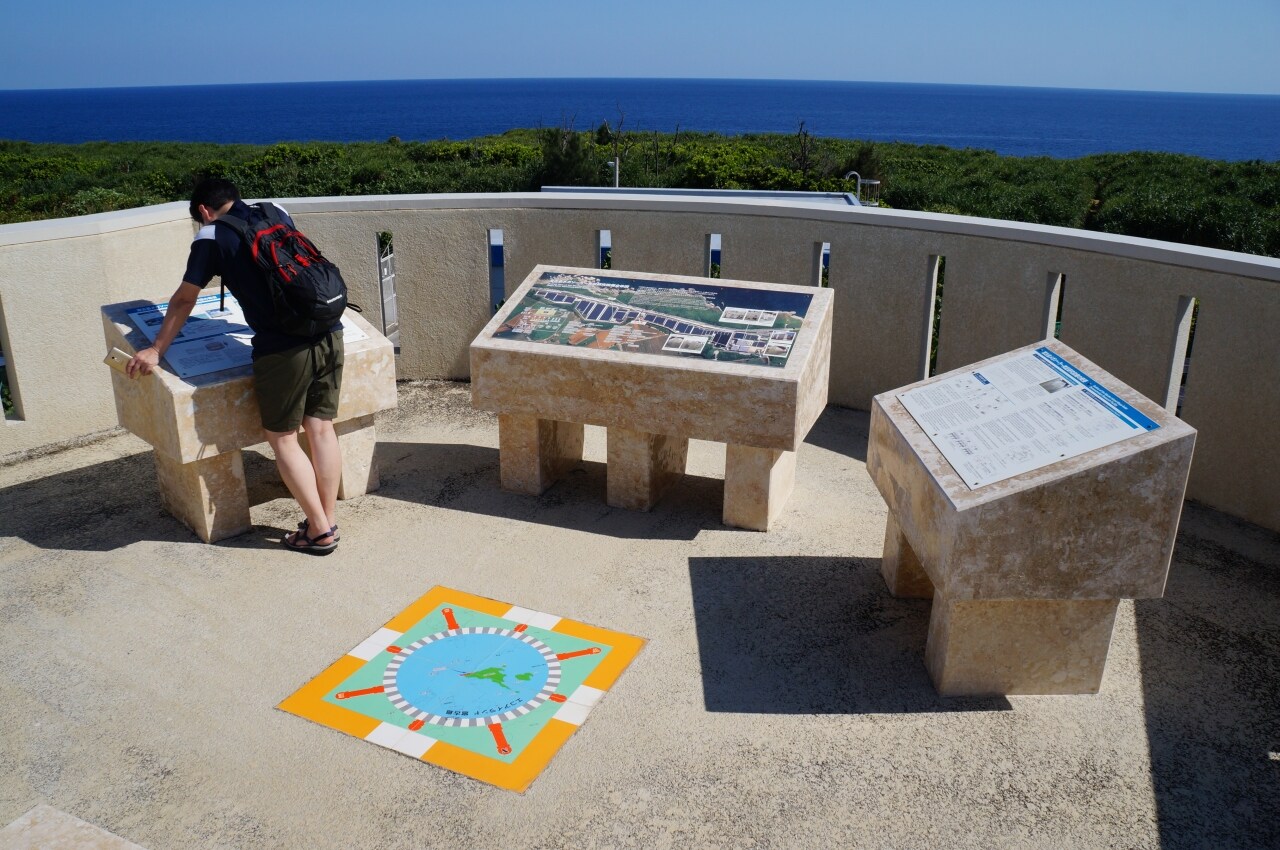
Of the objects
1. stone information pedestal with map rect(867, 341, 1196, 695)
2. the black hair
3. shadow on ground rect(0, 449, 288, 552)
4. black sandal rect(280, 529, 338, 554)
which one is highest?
the black hair

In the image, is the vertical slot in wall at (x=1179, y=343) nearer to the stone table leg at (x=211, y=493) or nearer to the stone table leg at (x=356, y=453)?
the stone table leg at (x=356, y=453)

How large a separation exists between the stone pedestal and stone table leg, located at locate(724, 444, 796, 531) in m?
1.87

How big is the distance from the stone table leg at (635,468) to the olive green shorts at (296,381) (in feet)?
4.72

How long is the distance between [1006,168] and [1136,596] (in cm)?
4817

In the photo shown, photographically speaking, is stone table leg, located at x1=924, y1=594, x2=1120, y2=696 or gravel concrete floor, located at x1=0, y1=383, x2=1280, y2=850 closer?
gravel concrete floor, located at x1=0, y1=383, x2=1280, y2=850

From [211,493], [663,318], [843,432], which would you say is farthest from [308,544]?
[843,432]

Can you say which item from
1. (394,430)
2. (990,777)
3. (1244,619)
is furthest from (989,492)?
(394,430)

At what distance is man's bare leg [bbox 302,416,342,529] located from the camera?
16.2ft

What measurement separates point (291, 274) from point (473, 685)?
6.46ft

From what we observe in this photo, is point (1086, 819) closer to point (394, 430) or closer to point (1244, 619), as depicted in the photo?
point (1244, 619)

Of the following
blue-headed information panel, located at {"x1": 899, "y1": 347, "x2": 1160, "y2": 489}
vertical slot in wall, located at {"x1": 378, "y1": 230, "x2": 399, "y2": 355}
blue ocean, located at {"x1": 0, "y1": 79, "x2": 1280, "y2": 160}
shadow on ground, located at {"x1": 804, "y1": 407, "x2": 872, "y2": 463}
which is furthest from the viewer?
blue ocean, located at {"x1": 0, "y1": 79, "x2": 1280, "y2": 160}

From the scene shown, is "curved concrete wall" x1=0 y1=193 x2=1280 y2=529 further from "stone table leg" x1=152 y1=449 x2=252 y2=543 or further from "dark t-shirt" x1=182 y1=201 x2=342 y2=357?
"dark t-shirt" x1=182 y1=201 x2=342 y2=357

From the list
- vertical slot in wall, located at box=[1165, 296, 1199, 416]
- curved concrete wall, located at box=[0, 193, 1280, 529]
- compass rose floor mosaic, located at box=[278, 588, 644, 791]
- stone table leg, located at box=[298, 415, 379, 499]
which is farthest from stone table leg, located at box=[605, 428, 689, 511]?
vertical slot in wall, located at box=[1165, 296, 1199, 416]

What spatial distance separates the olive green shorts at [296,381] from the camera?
4.73 meters
